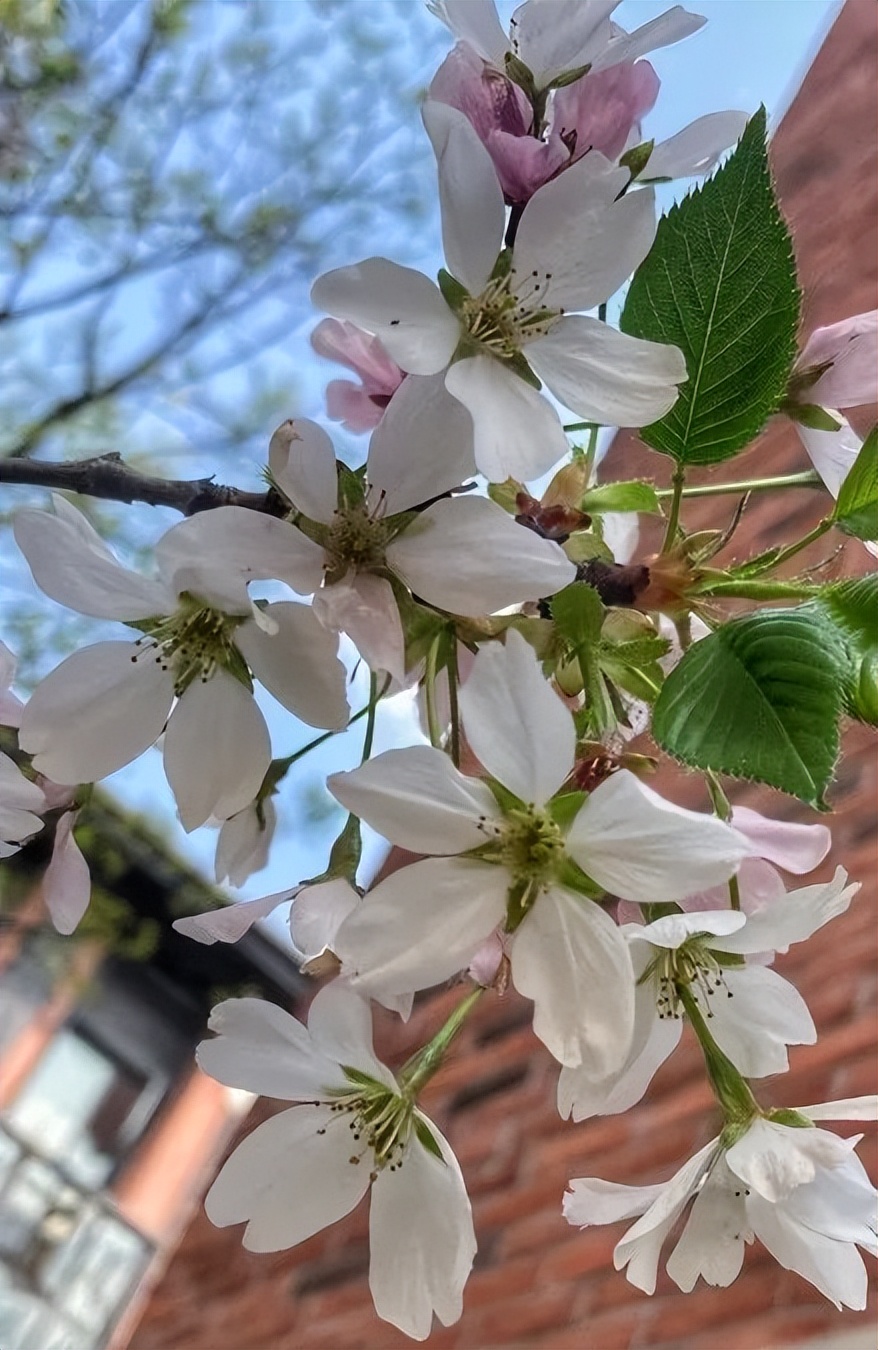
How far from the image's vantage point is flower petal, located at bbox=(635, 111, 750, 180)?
1.07 ft

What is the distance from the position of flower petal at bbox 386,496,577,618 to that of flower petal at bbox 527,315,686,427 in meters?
0.04

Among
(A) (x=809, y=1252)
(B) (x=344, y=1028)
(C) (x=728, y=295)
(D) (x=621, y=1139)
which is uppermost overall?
(C) (x=728, y=295)

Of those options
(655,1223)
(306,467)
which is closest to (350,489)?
(306,467)

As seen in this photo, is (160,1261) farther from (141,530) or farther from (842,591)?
(842,591)

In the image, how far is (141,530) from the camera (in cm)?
121

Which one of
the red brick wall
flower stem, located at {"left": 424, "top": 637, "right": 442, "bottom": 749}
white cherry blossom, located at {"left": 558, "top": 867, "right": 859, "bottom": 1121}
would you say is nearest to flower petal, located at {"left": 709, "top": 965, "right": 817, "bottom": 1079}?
white cherry blossom, located at {"left": 558, "top": 867, "right": 859, "bottom": 1121}

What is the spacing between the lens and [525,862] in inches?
10.4

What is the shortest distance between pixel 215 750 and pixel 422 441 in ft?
0.32

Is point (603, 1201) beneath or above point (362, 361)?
beneath

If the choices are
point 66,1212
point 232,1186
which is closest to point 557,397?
point 232,1186

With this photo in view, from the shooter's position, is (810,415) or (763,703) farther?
(810,415)

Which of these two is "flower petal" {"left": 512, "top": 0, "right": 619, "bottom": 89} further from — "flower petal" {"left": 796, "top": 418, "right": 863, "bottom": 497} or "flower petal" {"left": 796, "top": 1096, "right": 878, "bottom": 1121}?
"flower petal" {"left": 796, "top": 1096, "right": 878, "bottom": 1121}

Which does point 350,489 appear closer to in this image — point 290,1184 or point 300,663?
point 300,663

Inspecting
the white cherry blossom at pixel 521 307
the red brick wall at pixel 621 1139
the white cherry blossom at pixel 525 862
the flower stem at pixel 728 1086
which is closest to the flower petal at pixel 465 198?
the white cherry blossom at pixel 521 307
